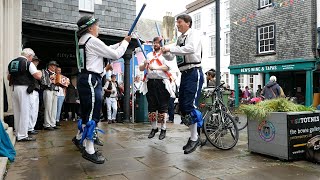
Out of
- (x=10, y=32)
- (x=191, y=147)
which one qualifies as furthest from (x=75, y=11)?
(x=191, y=147)

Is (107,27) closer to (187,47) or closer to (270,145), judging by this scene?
(187,47)

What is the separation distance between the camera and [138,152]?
16.1 ft

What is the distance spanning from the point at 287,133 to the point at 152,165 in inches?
74.5

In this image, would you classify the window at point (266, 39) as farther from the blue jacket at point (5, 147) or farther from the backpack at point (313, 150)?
the blue jacket at point (5, 147)

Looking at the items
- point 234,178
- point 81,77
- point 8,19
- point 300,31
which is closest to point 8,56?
point 8,19

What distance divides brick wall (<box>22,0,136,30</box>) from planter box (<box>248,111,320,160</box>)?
27.4ft

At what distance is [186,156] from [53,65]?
5.89 meters

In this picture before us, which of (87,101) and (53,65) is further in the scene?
(53,65)

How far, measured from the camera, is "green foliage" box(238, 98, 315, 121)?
4387mm

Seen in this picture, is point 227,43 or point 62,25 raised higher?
point 227,43

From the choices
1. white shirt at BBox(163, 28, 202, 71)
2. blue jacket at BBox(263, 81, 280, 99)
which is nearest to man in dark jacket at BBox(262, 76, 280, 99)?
blue jacket at BBox(263, 81, 280, 99)

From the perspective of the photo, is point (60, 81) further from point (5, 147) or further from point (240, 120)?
point (240, 120)

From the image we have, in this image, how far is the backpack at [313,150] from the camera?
13.4 ft

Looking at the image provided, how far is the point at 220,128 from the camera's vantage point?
516 cm
